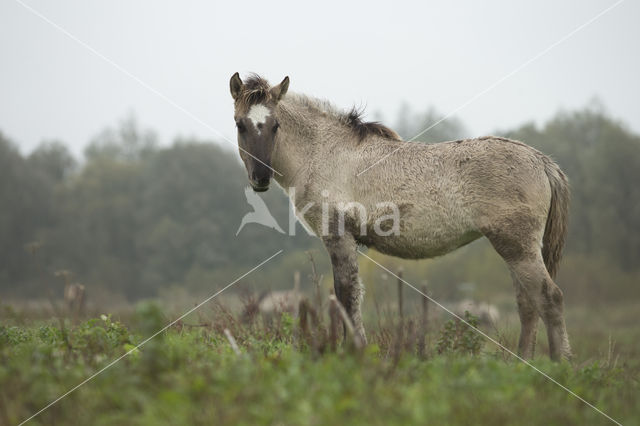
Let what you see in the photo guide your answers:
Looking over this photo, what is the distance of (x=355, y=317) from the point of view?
601cm

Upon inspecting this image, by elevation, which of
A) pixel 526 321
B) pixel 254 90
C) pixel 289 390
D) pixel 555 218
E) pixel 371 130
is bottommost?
pixel 289 390

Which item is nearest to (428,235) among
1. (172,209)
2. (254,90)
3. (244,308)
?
(254,90)

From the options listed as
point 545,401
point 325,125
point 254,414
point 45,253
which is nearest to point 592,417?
point 545,401

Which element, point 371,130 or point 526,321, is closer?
point 526,321

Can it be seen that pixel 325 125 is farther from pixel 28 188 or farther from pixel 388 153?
pixel 28 188

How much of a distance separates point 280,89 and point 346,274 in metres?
2.51

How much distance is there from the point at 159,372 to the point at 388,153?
151 inches

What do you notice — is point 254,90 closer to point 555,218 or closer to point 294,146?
point 294,146

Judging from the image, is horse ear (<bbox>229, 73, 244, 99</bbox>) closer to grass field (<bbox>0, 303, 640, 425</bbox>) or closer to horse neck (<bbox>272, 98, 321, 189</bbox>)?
horse neck (<bbox>272, 98, 321, 189</bbox>)

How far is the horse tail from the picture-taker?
624cm

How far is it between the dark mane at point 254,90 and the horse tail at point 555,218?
11.6 feet

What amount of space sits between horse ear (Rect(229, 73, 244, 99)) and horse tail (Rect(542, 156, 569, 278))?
3.87 m

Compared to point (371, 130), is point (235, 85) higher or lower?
higher

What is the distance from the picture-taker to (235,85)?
21.7 feet
